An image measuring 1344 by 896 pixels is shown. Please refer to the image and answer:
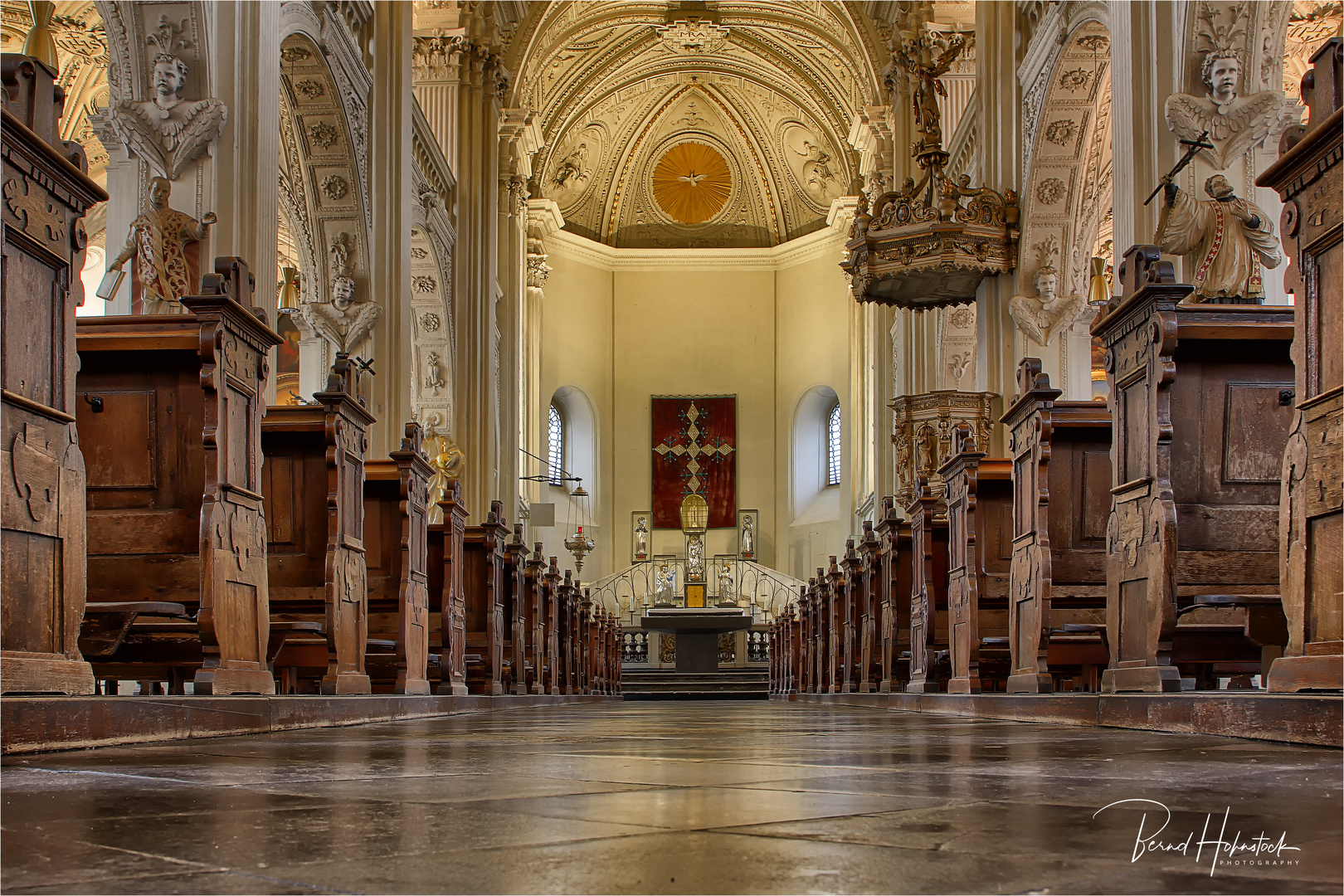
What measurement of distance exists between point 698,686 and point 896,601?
9623mm

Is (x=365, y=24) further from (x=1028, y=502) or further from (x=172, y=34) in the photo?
(x=1028, y=502)

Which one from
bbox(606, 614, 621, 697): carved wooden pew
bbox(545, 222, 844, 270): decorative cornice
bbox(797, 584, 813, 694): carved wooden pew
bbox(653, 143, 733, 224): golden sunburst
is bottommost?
bbox(606, 614, 621, 697): carved wooden pew

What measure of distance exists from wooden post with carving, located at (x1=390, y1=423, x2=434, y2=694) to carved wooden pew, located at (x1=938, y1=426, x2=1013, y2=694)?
295 cm

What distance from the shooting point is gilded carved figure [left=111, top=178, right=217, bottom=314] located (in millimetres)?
7875

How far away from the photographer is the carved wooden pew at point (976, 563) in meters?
6.73

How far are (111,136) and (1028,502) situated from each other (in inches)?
263

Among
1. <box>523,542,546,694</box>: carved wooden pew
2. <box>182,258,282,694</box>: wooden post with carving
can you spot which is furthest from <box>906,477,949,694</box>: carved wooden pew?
<box>182,258,282,694</box>: wooden post with carving

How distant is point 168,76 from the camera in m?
8.38

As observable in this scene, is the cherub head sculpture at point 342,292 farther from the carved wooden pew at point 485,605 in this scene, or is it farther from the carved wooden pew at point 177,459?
the carved wooden pew at point 177,459

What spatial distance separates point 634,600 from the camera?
27.3 meters

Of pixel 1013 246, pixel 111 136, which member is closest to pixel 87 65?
pixel 111 136

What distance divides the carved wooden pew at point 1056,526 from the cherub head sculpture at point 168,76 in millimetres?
5907

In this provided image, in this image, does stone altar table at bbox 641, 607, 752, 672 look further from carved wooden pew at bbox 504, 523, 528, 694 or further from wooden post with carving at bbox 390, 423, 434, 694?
wooden post with carving at bbox 390, 423, 434, 694

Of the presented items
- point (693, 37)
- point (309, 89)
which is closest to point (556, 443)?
point (693, 37)
